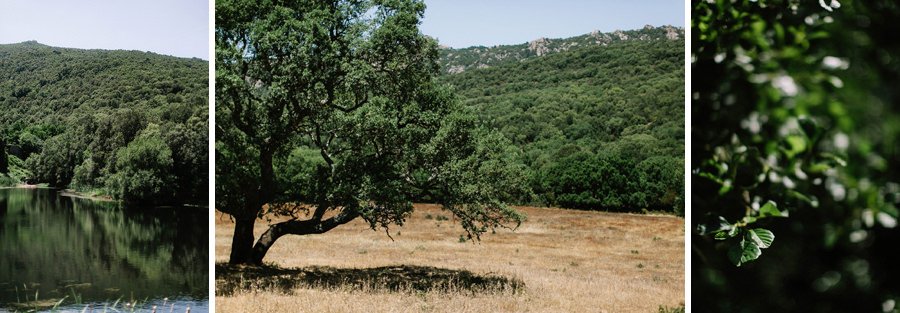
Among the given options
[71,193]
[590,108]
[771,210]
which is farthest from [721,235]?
[71,193]

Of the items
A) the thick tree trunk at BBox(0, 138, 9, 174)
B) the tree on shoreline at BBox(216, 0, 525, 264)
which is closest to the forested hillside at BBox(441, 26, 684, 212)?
the tree on shoreline at BBox(216, 0, 525, 264)

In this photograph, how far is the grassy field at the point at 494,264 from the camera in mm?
4730

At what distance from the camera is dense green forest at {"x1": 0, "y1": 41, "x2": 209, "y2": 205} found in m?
7.05

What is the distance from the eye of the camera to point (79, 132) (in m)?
7.68

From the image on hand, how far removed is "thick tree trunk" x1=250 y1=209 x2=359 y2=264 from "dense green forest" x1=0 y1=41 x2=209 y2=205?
2830 millimetres

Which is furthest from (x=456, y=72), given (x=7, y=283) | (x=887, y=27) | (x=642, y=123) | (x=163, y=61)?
(x=7, y=283)

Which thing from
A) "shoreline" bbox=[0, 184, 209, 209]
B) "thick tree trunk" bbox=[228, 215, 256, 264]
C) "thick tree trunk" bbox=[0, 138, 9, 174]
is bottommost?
"thick tree trunk" bbox=[228, 215, 256, 264]

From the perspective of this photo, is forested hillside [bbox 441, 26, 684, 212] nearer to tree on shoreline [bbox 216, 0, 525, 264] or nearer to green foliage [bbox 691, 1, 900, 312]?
tree on shoreline [bbox 216, 0, 525, 264]

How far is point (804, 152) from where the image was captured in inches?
91.7

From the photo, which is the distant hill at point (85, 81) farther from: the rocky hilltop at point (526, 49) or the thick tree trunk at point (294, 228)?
the rocky hilltop at point (526, 49)

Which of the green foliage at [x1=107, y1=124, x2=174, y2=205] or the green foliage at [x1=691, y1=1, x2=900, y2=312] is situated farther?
the green foliage at [x1=107, y1=124, x2=174, y2=205]

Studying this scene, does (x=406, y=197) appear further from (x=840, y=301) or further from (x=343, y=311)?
(x=840, y=301)

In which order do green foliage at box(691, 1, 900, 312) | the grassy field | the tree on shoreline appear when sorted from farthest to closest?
the tree on shoreline
the grassy field
green foliage at box(691, 1, 900, 312)

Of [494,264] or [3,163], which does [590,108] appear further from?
[3,163]
